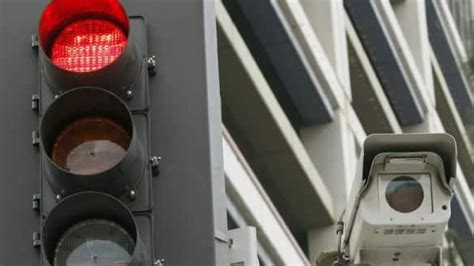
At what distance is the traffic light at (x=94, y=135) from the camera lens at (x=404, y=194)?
90cm

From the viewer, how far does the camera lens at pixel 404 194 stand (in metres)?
4.50

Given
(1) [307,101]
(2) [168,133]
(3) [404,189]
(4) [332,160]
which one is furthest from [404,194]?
(4) [332,160]

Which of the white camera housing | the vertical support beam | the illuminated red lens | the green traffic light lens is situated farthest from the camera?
the vertical support beam

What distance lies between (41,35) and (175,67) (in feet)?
1.38

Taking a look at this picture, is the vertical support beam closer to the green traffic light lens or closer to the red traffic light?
the red traffic light

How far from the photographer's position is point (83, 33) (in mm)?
4227

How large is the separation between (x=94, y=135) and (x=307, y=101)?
91.3 feet

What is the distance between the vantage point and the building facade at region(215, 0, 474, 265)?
2622 cm

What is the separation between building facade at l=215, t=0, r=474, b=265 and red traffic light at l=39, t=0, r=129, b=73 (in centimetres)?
1794

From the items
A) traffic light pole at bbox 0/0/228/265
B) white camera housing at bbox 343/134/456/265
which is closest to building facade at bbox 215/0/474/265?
white camera housing at bbox 343/134/456/265

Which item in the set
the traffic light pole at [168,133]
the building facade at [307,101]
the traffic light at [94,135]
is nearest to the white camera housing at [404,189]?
the traffic light pole at [168,133]

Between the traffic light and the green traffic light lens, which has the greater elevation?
the traffic light

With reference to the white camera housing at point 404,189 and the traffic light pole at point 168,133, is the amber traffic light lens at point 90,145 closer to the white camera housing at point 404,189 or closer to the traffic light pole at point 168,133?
the traffic light pole at point 168,133

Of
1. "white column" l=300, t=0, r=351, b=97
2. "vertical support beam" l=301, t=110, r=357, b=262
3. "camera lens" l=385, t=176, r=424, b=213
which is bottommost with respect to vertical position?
"camera lens" l=385, t=176, r=424, b=213
